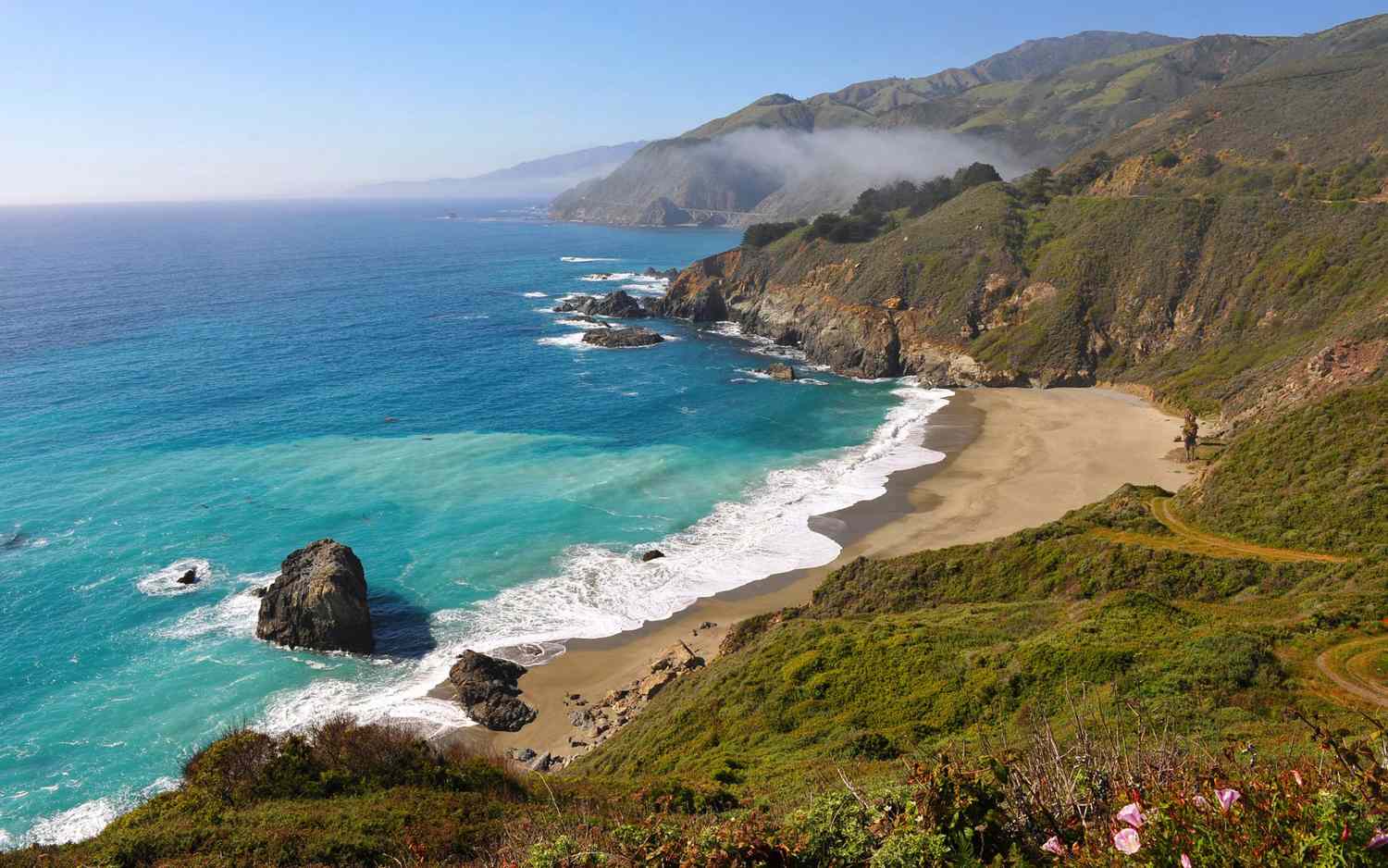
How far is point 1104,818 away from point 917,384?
74.5 metres

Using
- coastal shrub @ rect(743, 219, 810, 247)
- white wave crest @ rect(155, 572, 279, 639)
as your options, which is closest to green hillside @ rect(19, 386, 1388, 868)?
white wave crest @ rect(155, 572, 279, 639)

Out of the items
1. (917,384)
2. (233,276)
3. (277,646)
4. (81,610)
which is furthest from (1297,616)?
(233,276)

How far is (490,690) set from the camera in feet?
103

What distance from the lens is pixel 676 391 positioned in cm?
7675

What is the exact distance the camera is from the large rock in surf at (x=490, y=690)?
30.2 metres

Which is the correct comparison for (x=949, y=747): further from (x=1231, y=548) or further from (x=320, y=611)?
(x=320, y=611)

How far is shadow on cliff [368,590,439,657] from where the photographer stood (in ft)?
115

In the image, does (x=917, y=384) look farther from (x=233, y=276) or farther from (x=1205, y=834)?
(x=233, y=276)

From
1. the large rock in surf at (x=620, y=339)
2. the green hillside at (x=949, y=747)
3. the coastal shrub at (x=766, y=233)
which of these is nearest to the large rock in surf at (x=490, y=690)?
the green hillside at (x=949, y=747)

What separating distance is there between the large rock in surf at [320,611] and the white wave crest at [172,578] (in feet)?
20.0

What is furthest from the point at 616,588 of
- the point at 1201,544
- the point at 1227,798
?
the point at 1227,798

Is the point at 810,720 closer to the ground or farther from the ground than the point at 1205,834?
closer to the ground

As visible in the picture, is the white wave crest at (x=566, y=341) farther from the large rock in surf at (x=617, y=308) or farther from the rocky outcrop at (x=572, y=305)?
the rocky outcrop at (x=572, y=305)

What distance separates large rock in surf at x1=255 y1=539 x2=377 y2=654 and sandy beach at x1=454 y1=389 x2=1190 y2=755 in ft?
27.7
